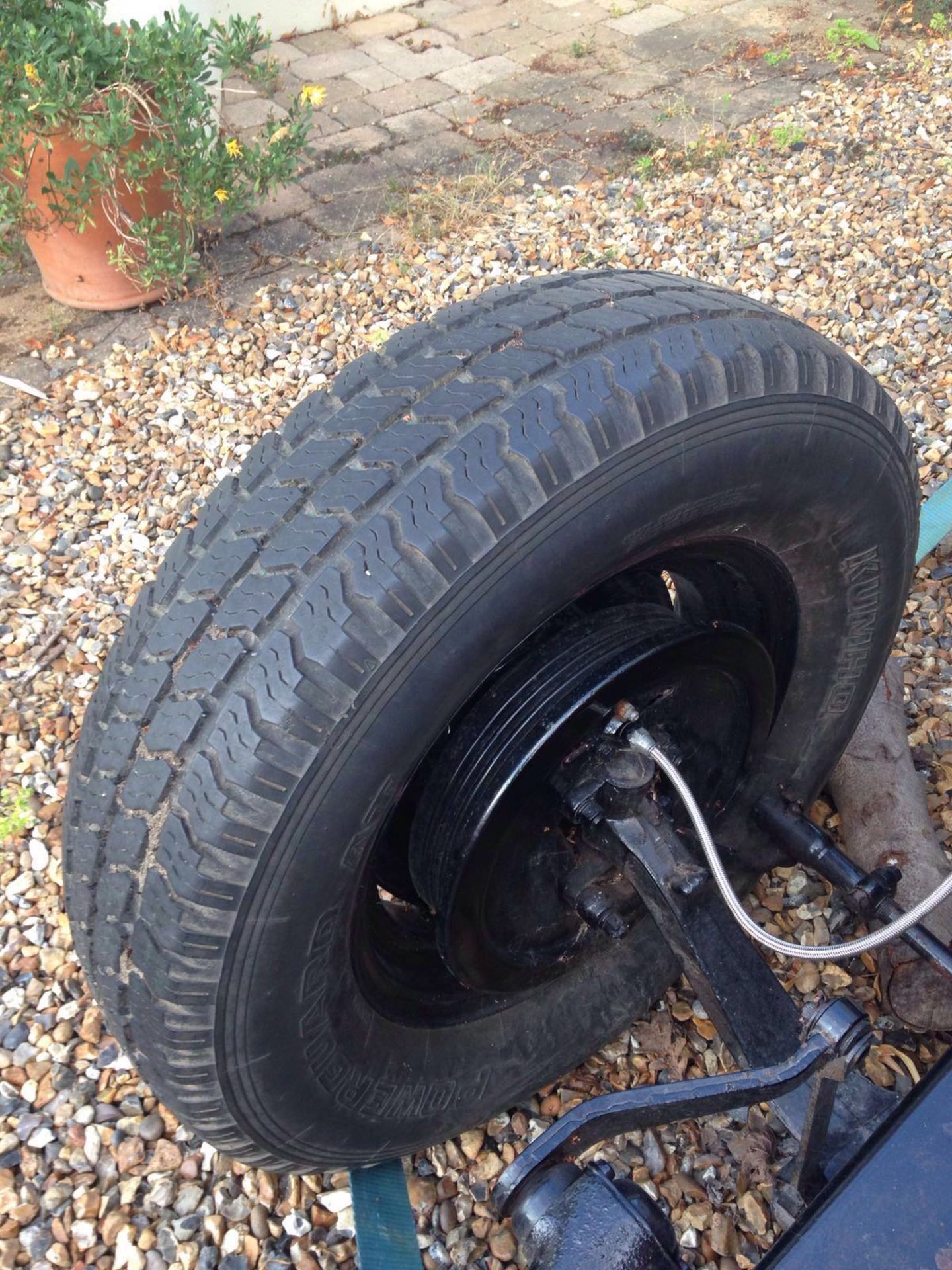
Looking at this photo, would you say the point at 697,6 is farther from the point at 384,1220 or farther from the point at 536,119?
the point at 384,1220

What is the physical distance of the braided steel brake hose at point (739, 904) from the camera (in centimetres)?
158

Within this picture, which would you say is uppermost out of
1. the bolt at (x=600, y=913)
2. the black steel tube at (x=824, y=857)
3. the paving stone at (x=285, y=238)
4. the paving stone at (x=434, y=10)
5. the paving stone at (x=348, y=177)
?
the paving stone at (x=434, y=10)

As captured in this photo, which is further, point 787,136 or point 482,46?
point 482,46

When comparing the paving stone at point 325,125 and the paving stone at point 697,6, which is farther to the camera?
the paving stone at point 697,6

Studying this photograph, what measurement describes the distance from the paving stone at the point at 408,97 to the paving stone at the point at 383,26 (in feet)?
2.23

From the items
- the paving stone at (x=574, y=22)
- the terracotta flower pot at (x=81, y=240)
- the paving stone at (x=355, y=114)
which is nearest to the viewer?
the terracotta flower pot at (x=81, y=240)

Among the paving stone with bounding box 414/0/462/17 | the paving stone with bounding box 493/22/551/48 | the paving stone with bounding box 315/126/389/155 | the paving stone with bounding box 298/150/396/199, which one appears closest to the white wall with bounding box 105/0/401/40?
the paving stone with bounding box 414/0/462/17

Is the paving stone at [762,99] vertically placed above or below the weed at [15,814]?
above

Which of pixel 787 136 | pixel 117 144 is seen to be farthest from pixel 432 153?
pixel 117 144

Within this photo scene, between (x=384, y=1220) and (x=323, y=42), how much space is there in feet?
19.3

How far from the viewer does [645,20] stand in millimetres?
5820

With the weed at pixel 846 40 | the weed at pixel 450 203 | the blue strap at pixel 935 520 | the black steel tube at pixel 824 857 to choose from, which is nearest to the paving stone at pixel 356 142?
the weed at pixel 450 203

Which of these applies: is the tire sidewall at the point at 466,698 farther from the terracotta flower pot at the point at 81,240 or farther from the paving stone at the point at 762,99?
the paving stone at the point at 762,99

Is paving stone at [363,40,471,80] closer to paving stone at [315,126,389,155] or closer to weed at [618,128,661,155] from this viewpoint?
paving stone at [315,126,389,155]
